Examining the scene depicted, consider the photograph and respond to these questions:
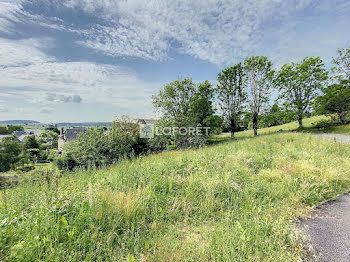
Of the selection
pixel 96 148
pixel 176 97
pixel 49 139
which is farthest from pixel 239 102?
pixel 49 139

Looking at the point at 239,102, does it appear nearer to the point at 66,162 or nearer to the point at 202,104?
the point at 202,104

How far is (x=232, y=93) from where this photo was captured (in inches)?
777

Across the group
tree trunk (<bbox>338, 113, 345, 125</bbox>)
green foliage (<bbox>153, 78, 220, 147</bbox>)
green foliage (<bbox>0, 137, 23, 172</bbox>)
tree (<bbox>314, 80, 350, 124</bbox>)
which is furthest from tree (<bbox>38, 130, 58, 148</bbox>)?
tree trunk (<bbox>338, 113, 345, 125</bbox>)

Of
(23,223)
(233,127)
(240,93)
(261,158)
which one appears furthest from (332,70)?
(23,223)

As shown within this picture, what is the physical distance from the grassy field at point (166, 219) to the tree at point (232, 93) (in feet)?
57.1

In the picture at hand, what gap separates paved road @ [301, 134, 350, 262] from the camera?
1.78 metres

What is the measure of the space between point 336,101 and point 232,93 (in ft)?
35.6

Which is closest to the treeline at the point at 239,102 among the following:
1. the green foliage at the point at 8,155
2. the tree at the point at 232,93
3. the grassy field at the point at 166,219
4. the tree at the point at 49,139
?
the tree at the point at 232,93

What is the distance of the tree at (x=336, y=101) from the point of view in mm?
15891

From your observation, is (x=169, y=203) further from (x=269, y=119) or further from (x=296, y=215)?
(x=269, y=119)

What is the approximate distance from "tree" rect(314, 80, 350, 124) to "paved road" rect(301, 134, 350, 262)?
19857 mm

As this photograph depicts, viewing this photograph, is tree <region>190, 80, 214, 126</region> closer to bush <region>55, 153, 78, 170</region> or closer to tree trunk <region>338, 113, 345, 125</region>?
bush <region>55, 153, 78, 170</region>

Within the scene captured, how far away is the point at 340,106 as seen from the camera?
16281 mm

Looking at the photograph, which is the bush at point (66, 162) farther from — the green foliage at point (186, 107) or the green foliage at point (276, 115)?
the green foliage at point (276, 115)
